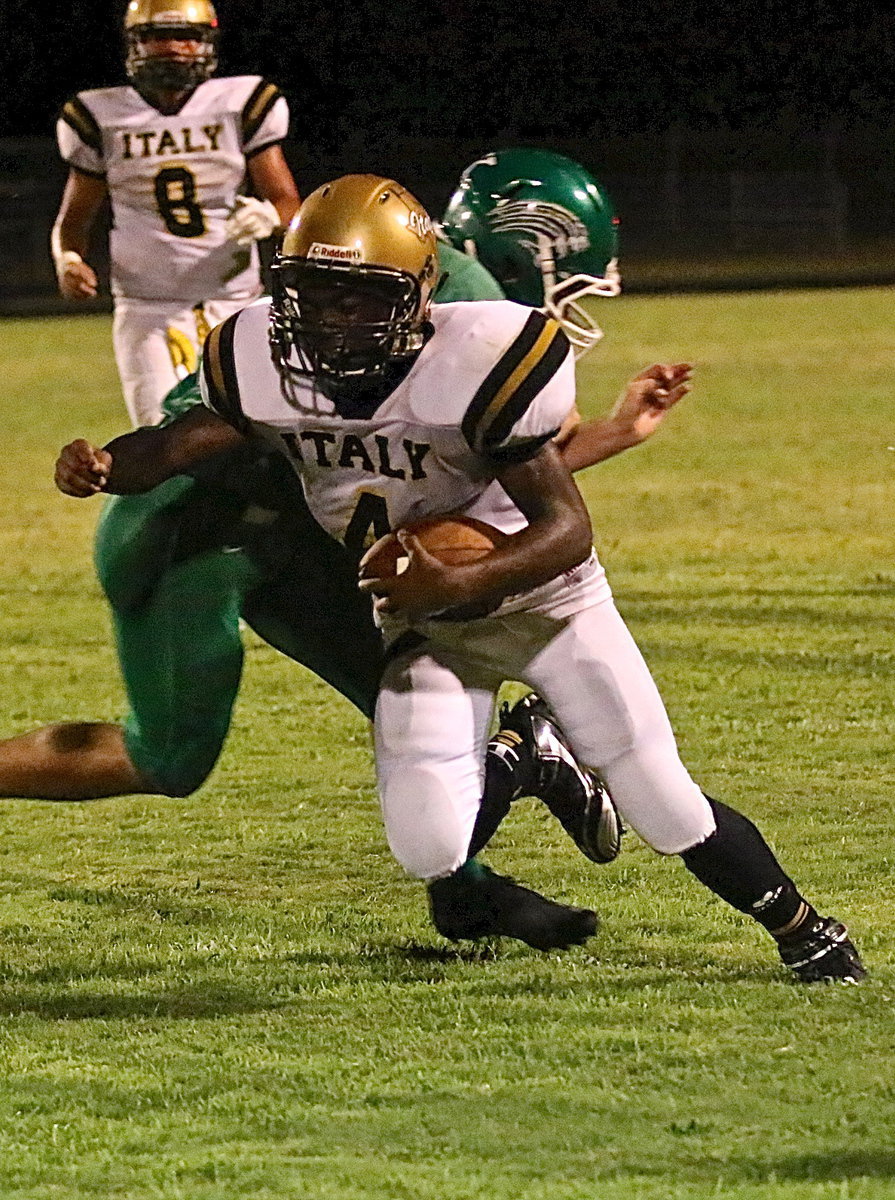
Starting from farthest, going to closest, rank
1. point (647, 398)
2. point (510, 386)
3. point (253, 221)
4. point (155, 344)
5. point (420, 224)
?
point (155, 344) → point (253, 221) → point (647, 398) → point (420, 224) → point (510, 386)

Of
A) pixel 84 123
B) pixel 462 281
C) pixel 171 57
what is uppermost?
pixel 462 281

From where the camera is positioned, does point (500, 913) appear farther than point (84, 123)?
No

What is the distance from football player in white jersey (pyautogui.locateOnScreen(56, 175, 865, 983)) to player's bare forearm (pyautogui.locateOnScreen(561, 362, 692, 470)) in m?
0.32

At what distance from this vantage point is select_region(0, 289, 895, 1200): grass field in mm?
2855

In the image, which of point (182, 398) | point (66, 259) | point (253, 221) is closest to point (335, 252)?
point (182, 398)

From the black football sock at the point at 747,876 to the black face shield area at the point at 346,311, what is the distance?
863mm

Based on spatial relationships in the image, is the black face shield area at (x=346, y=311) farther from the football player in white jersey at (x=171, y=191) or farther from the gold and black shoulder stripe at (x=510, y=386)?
the football player in white jersey at (x=171, y=191)

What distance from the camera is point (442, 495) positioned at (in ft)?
11.7

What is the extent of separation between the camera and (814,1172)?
2.75 m

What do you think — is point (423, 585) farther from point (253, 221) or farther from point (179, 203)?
point (179, 203)

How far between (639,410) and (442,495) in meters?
0.45

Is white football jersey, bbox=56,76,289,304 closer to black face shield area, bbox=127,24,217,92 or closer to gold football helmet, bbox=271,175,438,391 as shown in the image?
black face shield area, bbox=127,24,217,92

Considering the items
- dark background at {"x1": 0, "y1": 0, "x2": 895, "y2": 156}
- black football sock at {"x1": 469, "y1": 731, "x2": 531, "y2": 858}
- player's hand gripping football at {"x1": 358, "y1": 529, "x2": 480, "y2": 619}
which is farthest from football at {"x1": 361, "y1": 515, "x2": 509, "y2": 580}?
dark background at {"x1": 0, "y1": 0, "x2": 895, "y2": 156}

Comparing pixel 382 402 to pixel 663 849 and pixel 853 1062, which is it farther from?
pixel 853 1062
